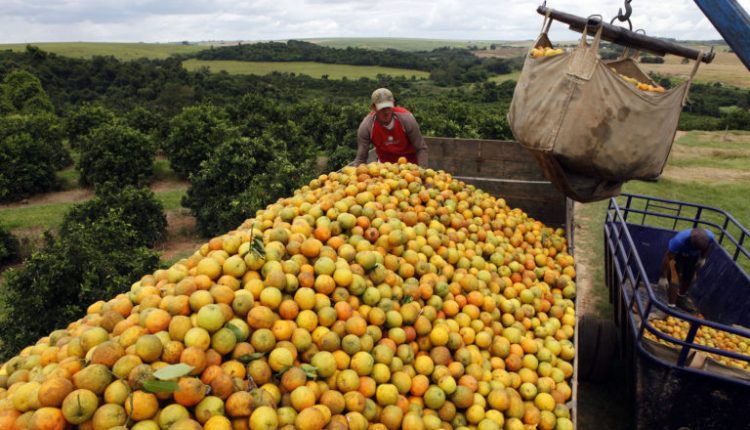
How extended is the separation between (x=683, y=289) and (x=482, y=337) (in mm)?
4247

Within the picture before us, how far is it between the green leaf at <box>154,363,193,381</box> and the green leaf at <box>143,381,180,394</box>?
0.03m

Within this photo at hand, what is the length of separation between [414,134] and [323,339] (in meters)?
4.64

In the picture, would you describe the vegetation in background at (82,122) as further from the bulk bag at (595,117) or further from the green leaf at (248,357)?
the green leaf at (248,357)

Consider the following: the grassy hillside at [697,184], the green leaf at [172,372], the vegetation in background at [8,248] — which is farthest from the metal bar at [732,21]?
the vegetation in background at [8,248]

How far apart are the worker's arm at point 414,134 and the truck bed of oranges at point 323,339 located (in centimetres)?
240

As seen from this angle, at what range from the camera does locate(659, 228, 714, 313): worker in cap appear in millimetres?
5613

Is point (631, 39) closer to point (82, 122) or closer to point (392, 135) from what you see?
point (392, 135)

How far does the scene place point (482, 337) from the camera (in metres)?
3.85

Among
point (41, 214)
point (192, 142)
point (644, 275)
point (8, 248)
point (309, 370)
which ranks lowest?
point (41, 214)

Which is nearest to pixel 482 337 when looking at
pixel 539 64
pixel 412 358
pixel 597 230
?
pixel 412 358

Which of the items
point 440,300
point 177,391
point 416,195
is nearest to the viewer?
point 177,391

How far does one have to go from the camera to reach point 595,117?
13.4 ft

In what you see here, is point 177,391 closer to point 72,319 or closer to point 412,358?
point 412,358

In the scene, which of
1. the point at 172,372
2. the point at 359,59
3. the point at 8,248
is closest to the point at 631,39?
the point at 172,372
